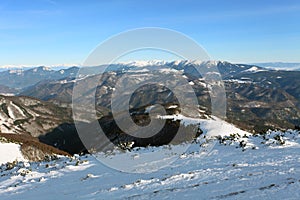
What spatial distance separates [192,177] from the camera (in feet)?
55.9

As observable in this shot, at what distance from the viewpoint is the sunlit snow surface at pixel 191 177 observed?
14.1 m

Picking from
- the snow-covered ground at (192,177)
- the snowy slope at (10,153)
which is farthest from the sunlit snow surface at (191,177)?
the snowy slope at (10,153)

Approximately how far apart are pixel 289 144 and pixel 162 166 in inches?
364

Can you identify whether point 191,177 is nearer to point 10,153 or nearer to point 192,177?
point 192,177

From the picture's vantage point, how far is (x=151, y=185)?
55.1 feet

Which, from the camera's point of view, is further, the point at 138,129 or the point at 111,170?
the point at 138,129

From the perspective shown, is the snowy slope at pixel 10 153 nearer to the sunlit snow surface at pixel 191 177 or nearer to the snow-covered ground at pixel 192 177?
the snow-covered ground at pixel 192 177

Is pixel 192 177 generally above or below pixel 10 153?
above

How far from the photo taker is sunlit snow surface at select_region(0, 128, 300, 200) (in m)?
14.1

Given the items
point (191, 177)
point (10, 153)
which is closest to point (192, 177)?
point (191, 177)

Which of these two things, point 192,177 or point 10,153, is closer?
point 192,177

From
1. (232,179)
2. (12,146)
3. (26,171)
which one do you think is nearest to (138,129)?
(12,146)

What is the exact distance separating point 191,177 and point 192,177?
0.17ft

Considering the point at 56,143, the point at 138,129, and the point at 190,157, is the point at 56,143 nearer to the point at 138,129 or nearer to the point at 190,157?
the point at 138,129
